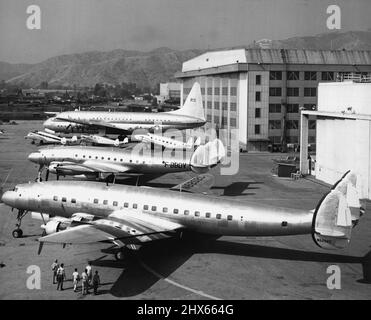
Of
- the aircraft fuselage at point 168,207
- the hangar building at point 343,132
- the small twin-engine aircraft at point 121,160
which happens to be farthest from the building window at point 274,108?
the aircraft fuselage at point 168,207

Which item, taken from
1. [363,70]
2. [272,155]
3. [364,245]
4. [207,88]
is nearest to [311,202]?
[364,245]

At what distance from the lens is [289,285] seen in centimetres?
2797

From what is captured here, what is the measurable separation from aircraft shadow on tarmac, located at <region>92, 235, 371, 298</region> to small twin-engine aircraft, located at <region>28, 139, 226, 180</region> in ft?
53.6

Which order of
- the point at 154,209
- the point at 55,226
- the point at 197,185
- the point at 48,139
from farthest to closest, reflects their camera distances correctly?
the point at 48,139 → the point at 197,185 → the point at 154,209 → the point at 55,226

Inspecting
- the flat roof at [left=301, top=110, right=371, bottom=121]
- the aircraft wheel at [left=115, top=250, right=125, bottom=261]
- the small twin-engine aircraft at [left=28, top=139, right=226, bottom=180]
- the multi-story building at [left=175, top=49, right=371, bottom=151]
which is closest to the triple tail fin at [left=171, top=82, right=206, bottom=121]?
the multi-story building at [left=175, top=49, right=371, bottom=151]

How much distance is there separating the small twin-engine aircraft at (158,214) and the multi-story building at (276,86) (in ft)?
219

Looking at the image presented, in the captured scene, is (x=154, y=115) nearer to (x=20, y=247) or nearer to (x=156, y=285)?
(x=20, y=247)

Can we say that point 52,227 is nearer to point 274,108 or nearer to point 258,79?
point 258,79

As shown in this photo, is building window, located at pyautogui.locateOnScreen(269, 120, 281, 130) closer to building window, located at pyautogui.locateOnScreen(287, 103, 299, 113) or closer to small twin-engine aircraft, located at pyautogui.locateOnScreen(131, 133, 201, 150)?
building window, located at pyautogui.locateOnScreen(287, 103, 299, 113)

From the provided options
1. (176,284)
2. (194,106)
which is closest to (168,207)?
(176,284)

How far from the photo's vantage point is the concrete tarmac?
26609 mm

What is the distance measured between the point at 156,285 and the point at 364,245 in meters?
18.0

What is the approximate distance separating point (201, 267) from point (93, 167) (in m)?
28.0

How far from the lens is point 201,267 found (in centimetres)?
3081
